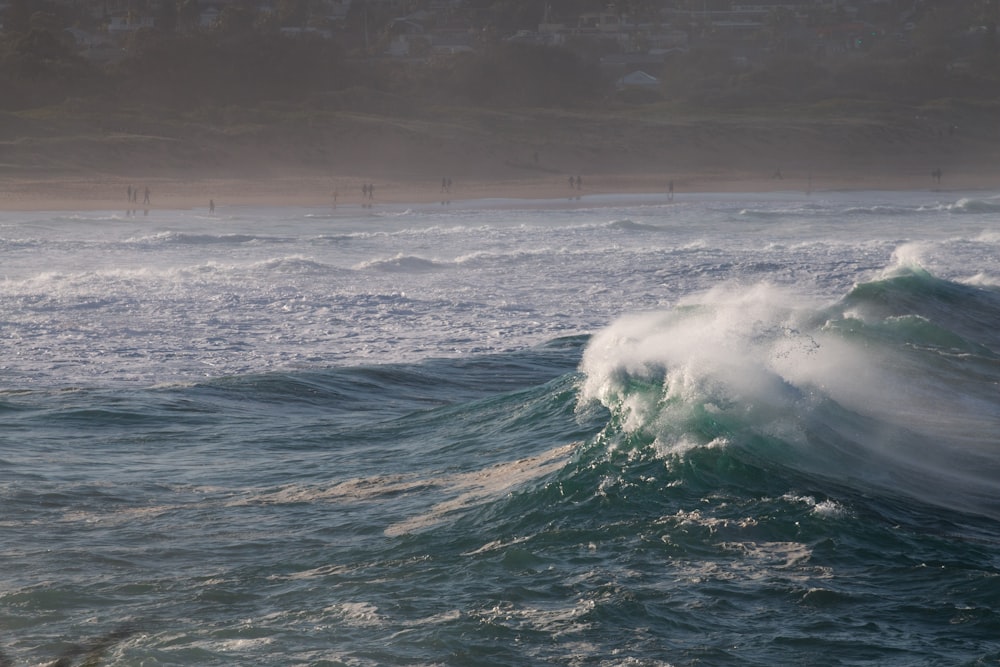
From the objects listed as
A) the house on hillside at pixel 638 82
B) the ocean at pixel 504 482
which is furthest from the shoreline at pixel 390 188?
the ocean at pixel 504 482

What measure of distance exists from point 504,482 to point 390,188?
142ft

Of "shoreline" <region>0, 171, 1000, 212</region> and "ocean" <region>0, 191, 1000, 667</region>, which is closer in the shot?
"ocean" <region>0, 191, 1000, 667</region>

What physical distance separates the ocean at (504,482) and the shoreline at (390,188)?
26959 millimetres

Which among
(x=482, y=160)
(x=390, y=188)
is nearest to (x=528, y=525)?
(x=390, y=188)

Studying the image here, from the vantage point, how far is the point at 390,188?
170 ft

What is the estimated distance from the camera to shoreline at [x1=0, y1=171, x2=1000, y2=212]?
45.7 m

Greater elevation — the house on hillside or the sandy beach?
the house on hillside

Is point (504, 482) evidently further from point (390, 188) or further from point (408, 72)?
point (408, 72)

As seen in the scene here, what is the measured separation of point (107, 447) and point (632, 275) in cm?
1545

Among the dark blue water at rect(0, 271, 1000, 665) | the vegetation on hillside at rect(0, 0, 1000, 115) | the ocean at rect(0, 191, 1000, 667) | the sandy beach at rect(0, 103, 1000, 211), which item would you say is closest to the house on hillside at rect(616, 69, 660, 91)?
the vegetation on hillside at rect(0, 0, 1000, 115)

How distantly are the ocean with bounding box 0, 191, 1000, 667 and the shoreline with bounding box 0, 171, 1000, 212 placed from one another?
26959 mm

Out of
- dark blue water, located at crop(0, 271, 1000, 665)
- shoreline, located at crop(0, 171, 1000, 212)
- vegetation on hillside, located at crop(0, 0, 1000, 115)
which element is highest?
vegetation on hillside, located at crop(0, 0, 1000, 115)

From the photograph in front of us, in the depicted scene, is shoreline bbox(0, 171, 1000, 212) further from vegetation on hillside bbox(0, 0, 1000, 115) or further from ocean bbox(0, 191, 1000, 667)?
ocean bbox(0, 191, 1000, 667)

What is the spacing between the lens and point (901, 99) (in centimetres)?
7712
